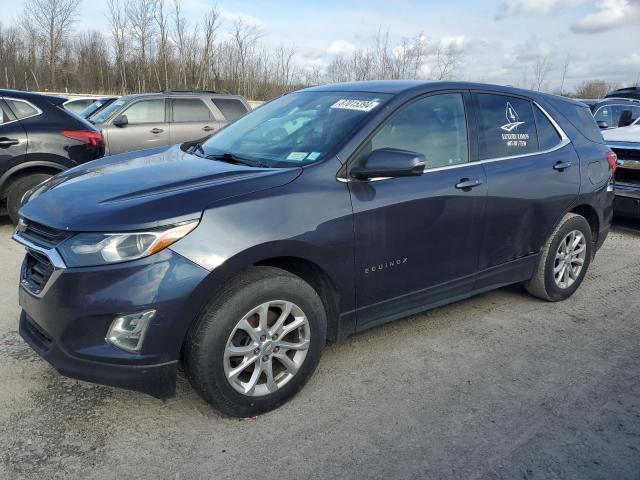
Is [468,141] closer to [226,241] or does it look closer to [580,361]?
[580,361]

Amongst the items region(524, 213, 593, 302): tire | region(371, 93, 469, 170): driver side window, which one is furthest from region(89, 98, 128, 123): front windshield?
region(524, 213, 593, 302): tire

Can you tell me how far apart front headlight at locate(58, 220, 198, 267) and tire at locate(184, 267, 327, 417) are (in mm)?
393

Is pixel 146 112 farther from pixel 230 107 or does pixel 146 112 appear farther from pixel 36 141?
pixel 36 141

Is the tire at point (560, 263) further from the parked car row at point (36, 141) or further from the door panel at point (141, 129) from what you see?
the door panel at point (141, 129)

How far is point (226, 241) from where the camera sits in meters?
2.52

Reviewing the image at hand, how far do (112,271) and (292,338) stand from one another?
1.03m

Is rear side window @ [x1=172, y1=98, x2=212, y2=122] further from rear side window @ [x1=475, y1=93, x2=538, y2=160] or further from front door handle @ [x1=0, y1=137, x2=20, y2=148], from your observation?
rear side window @ [x1=475, y1=93, x2=538, y2=160]

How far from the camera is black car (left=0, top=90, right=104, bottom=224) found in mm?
6191

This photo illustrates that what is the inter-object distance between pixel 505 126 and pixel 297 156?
5.61ft

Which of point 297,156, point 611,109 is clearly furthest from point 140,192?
point 611,109

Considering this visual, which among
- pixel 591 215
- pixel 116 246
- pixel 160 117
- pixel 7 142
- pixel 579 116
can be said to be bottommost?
pixel 591 215

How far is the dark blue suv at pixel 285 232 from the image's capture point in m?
2.44

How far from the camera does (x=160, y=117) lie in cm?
995

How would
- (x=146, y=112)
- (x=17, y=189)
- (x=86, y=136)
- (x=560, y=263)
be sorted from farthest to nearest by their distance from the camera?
1. (x=146, y=112)
2. (x=86, y=136)
3. (x=17, y=189)
4. (x=560, y=263)
